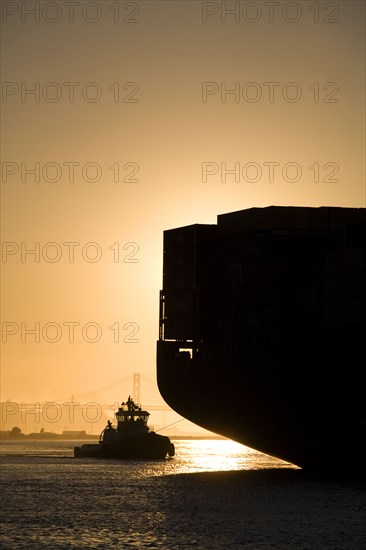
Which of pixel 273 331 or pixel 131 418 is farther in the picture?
pixel 131 418

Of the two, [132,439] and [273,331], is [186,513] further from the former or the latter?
[132,439]

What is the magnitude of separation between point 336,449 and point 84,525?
2252cm

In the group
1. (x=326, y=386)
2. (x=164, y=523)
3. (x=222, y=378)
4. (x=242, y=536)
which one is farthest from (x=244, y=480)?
(x=242, y=536)

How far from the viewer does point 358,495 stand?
63000 mm

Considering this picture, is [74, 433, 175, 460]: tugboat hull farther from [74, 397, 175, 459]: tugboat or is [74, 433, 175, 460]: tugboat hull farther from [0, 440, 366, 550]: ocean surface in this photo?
[0, 440, 366, 550]: ocean surface

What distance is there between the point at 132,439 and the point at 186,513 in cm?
5978

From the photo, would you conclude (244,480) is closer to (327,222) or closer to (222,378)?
(222,378)

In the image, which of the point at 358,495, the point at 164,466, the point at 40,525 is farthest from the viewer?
the point at 164,466

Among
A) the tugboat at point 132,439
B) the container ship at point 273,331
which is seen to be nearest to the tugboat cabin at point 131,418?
the tugboat at point 132,439

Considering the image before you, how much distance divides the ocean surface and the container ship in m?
3.61

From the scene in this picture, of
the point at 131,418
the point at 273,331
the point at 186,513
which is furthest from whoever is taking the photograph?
the point at 131,418

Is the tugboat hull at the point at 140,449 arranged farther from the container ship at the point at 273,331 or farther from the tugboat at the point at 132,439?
the container ship at the point at 273,331

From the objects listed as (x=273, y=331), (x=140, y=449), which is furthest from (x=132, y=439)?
(x=273, y=331)

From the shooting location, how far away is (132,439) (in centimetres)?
11606
